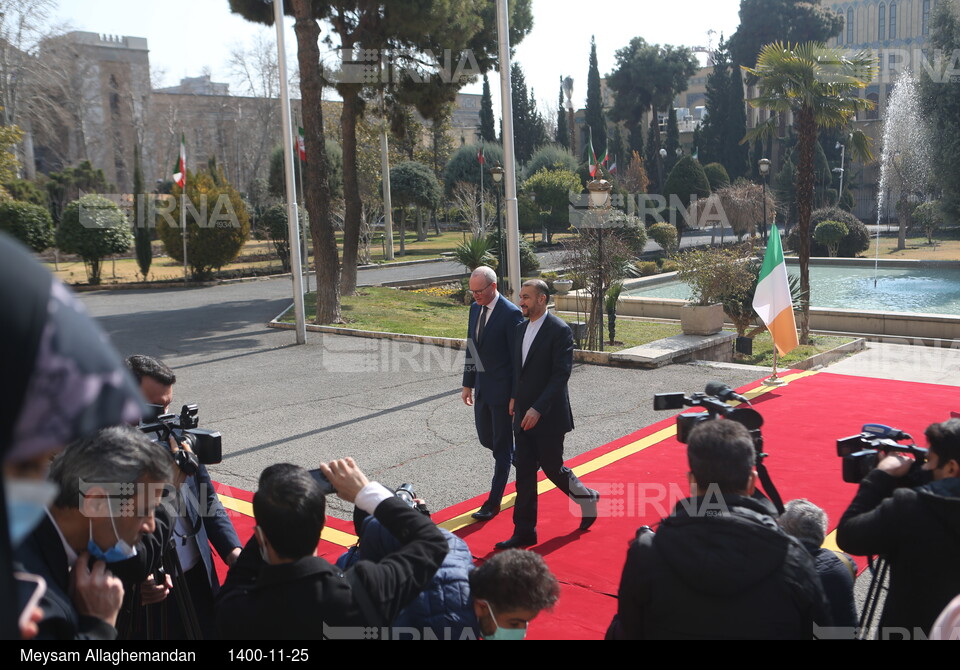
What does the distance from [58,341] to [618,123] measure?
66.5m

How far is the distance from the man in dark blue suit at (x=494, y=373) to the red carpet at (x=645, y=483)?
0.38 m

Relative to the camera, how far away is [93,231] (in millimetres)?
25531

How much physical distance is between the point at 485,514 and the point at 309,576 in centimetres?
387

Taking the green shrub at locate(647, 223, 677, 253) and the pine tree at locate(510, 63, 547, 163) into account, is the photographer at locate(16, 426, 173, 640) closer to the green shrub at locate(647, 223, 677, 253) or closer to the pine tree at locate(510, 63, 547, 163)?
the green shrub at locate(647, 223, 677, 253)

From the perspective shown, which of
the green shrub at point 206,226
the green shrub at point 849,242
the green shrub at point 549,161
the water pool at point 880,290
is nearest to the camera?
the water pool at point 880,290

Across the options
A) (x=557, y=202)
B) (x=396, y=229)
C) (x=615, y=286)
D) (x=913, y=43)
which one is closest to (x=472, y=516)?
(x=615, y=286)

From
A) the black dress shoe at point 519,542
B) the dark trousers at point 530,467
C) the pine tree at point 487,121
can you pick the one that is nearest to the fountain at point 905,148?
the pine tree at point 487,121

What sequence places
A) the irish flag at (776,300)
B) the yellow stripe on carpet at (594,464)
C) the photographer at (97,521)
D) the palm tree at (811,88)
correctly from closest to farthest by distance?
the photographer at (97,521), the yellow stripe on carpet at (594,464), the irish flag at (776,300), the palm tree at (811,88)

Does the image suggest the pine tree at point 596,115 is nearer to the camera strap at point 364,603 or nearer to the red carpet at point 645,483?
the red carpet at point 645,483

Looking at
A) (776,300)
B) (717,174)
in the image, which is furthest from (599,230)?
(717,174)

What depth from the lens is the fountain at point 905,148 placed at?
3225cm

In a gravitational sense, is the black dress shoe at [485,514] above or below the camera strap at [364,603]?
below

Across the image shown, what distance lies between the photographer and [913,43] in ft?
235
